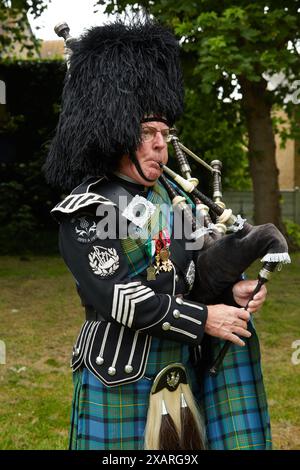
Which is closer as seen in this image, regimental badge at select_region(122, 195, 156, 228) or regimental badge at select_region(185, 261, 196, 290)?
regimental badge at select_region(122, 195, 156, 228)

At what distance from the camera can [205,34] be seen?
7824mm

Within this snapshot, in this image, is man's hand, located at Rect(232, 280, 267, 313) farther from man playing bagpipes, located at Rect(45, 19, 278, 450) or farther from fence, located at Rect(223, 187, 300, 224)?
fence, located at Rect(223, 187, 300, 224)

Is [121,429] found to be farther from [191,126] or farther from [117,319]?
[191,126]

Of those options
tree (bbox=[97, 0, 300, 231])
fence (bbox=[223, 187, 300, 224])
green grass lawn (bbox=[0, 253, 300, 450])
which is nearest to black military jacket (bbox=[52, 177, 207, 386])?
green grass lawn (bbox=[0, 253, 300, 450])

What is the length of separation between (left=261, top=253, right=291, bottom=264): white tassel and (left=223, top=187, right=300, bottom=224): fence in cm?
1195

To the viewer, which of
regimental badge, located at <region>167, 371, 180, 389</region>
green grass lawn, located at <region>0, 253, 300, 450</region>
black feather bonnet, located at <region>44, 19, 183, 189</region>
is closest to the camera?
black feather bonnet, located at <region>44, 19, 183, 189</region>

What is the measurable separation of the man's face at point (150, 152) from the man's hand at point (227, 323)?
0.52 m

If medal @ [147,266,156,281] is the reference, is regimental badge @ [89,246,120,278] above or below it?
above

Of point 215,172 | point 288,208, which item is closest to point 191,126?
point 288,208

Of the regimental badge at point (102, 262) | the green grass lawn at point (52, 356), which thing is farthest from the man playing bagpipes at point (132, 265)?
the green grass lawn at point (52, 356)

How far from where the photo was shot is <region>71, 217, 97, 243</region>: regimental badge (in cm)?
230

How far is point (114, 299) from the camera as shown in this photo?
2273 mm

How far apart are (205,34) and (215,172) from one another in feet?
17.9

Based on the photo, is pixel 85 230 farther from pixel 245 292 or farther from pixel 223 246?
pixel 245 292
